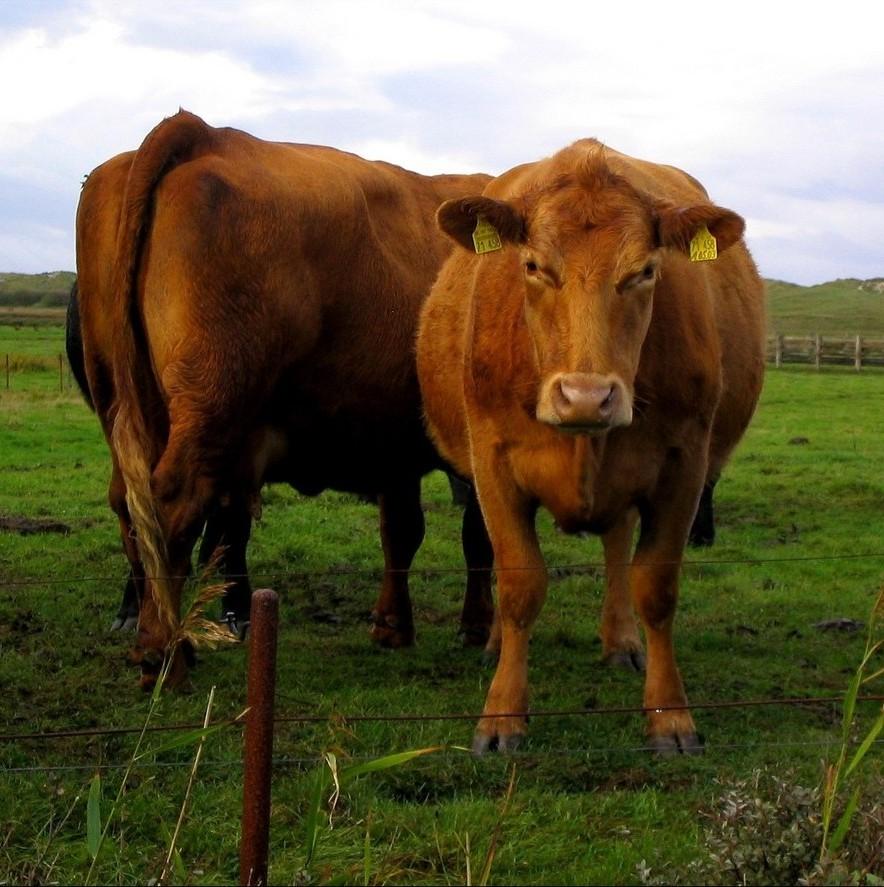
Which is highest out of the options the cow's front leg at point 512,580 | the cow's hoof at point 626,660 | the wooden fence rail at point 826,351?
the wooden fence rail at point 826,351

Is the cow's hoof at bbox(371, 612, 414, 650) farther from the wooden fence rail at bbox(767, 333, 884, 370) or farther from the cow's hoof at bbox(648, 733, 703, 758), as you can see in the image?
the wooden fence rail at bbox(767, 333, 884, 370)

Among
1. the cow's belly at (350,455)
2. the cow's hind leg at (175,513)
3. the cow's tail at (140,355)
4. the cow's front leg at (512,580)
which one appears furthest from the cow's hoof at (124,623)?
the cow's front leg at (512,580)

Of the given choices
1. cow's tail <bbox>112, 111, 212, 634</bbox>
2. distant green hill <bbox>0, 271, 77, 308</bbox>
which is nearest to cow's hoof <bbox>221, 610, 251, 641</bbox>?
cow's tail <bbox>112, 111, 212, 634</bbox>

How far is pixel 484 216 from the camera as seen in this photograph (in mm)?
5328

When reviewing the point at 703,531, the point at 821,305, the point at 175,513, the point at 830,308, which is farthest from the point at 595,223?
the point at 821,305

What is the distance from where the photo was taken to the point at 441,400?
6.62 metres

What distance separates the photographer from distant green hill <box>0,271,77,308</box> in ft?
267

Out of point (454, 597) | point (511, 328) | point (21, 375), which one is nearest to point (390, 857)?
point (511, 328)

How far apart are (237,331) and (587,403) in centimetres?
209

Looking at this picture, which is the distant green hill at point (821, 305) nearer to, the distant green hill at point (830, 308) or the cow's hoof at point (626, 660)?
the distant green hill at point (830, 308)

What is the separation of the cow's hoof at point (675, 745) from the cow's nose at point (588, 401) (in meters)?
1.35

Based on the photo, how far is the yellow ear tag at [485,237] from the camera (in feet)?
17.7

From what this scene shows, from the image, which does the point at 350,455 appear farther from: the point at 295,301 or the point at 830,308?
the point at 830,308

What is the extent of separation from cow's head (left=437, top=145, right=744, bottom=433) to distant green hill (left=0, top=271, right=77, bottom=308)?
70.6 meters
